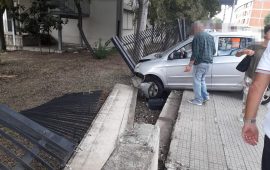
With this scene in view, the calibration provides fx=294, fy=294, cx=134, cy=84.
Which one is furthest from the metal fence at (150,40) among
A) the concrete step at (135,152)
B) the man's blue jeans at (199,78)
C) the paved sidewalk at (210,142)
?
the concrete step at (135,152)

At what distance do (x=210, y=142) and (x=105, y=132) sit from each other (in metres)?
1.66

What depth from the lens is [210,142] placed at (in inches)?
178

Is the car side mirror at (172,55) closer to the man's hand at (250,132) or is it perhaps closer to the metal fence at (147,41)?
the metal fence at (147,41)

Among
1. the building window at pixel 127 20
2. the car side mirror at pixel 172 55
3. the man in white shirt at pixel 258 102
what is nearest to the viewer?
the man in white shirt at pixel 258 102

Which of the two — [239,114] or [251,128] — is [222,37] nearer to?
[239,114]

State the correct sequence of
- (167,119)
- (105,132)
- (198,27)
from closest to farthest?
(105,132) → (167,119) → (198,27)

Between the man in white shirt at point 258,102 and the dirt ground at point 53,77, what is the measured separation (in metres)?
3.97

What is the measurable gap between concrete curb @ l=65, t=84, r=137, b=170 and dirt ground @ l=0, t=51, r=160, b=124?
400 millimetres

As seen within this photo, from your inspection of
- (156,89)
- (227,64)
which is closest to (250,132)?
(227,64)

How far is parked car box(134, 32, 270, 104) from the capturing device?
6898 millimetres

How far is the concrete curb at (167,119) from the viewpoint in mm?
4454

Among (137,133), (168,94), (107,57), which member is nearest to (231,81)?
(168,94)

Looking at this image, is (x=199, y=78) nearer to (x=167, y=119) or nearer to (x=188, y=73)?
(x=188, y=73)

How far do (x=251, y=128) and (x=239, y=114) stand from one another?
3896mm
